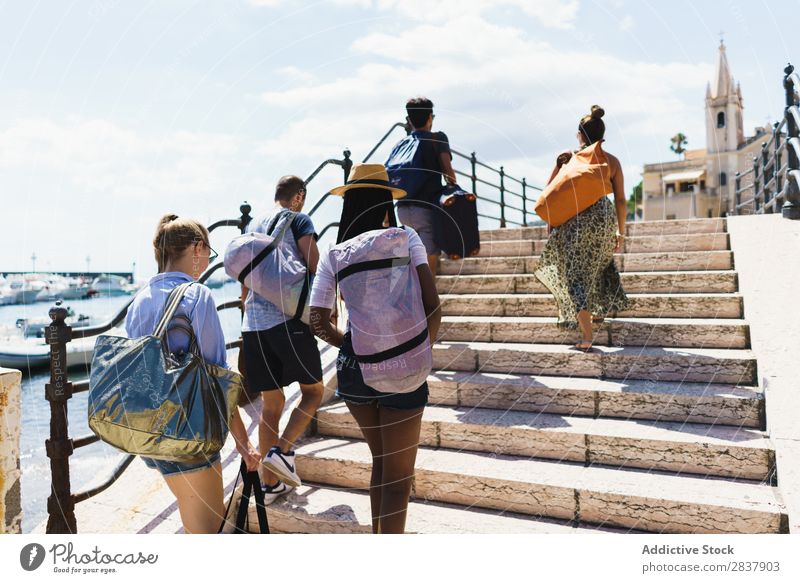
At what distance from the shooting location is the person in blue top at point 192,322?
81.9 inches

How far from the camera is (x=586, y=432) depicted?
3277mm

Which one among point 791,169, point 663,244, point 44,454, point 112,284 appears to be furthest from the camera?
point 663,244

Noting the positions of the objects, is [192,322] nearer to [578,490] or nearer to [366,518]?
[366,518]

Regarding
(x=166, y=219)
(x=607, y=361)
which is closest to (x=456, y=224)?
(x=607, y=361)

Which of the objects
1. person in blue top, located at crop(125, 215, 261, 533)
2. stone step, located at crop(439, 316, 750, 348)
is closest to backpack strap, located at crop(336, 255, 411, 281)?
person in blue top, located at crop(125, 215, 261, 533)

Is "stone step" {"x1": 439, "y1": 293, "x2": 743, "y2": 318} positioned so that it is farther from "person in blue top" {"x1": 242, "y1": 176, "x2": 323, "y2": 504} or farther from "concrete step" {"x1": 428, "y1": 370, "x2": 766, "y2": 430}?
"person in blue top" {"x1": 242, "y1": 176, "x2": 323, "y2": 504}

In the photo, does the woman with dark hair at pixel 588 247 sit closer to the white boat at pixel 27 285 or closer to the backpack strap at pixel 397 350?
the backpack strap at pixel 397 350

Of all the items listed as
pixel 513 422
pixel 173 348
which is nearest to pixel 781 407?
pixel 513 422

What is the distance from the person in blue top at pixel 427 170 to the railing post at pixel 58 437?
7.51 ft

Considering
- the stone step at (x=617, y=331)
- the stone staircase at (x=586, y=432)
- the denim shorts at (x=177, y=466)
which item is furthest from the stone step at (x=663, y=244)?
the denim shorts at (x=177, y=466)

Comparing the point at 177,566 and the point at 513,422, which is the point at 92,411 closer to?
the point at 177,566

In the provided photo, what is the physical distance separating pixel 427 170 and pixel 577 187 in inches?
41.3

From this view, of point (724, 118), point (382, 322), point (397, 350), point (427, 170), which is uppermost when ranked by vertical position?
point (724, 118)

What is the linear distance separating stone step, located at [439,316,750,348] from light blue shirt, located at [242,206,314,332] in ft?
6.69
